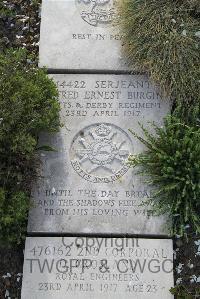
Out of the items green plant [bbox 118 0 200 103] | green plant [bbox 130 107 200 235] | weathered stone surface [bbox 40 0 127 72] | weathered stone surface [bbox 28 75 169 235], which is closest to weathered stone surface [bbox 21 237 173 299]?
weathered stone surface [bbox 28 75 169 235]

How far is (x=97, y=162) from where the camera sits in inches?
194

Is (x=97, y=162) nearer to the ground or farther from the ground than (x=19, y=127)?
nearer to the ground

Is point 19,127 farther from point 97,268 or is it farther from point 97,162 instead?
point 97,268

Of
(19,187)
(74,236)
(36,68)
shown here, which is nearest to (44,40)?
(36,68)

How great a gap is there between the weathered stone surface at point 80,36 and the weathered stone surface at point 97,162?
0.15m

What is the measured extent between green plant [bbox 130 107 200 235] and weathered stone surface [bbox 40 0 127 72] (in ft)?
2.70

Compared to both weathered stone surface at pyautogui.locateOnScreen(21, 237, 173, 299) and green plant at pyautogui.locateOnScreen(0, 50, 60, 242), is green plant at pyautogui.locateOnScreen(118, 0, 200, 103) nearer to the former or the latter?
green plant at pyautogui.locateOnScreen(0, 50, 60, 242)

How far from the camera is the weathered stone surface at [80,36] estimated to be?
5.25m

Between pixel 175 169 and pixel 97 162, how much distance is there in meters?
0.69

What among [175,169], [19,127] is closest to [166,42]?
[175,169]

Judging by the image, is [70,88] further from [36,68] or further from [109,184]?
[109,184]

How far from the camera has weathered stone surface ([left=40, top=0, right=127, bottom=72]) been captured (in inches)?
207

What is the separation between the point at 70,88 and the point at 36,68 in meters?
0.35

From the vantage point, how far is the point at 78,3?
5473 mm
